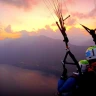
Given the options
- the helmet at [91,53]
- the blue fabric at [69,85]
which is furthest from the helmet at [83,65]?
the blue fabric at [69,85]

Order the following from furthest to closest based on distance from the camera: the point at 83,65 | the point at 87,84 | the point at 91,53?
Result: 1. the point at 91,53
2. the point at 83,65
3. the point at 87,84

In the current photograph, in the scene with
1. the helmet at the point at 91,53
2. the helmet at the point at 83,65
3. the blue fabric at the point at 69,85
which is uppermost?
the helmet at the point at 91,53

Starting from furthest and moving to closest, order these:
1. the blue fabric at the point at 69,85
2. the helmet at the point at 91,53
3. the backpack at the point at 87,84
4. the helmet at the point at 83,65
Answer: the helmet at the point at 91,53 < the helmet at the point at 83,65 < the blue fabric at the point at 69,85 < the backpack at the point at 87,84

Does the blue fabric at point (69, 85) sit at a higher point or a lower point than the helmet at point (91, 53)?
lower

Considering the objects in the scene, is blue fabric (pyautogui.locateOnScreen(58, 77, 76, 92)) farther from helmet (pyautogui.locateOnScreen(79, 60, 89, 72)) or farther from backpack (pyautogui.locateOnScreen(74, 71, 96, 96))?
helmet (pyautogui.locateOnScreen(79, 60, 89, 72))

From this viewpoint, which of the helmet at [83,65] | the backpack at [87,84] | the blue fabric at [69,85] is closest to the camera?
the backpack at [87,84]

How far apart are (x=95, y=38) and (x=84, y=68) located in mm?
3703

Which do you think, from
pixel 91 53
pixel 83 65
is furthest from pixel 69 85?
pixel 91 53

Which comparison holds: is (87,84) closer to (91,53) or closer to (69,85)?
(69,85)

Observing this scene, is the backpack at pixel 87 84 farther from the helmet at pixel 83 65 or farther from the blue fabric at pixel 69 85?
the helmet at pixel 83 65

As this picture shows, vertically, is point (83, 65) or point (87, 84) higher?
point (83, 65)

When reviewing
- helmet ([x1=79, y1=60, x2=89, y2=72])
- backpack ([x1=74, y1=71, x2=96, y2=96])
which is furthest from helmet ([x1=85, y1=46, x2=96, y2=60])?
backpack ([x1=74, y1=71, x2=96, y2=96])

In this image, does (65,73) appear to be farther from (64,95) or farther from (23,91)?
(23,91)

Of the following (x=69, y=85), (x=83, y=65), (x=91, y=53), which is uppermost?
(x=91, y=53)
